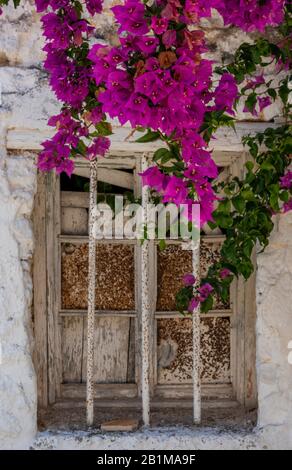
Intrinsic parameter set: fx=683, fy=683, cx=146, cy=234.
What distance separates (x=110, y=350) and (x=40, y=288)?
410mm

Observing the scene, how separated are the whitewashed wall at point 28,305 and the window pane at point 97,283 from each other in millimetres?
250

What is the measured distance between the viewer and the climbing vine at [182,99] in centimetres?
167

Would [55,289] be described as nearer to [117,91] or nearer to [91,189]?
[91,189]

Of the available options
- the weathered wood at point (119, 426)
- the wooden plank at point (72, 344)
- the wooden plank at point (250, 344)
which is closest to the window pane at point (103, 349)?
the wooden plank at point (72, 344)

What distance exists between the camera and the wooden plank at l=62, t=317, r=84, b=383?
297 centimetres

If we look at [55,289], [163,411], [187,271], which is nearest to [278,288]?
[187,271]

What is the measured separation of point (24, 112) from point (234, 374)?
1.42 meters

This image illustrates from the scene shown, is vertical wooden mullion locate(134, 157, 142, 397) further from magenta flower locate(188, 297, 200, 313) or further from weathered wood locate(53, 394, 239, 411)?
magenta flower locate(188, 297, 200, 313)

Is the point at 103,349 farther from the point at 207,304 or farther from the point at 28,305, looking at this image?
the point at 207,304

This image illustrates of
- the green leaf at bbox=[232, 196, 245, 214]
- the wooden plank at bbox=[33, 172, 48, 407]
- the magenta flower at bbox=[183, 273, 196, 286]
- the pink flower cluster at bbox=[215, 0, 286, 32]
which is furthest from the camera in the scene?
the wooden plank at bbox=[33, 172, 48, 407]

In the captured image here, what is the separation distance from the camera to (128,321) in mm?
2986

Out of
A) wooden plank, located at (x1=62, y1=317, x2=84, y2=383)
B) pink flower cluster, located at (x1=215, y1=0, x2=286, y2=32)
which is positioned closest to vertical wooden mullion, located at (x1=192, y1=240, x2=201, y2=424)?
wooden plank, located at (x1=62, y1=317, x2=84, y2=383)

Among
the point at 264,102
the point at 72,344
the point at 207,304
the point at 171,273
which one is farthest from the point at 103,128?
the point at 72,344

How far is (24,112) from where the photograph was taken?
2.71 m
